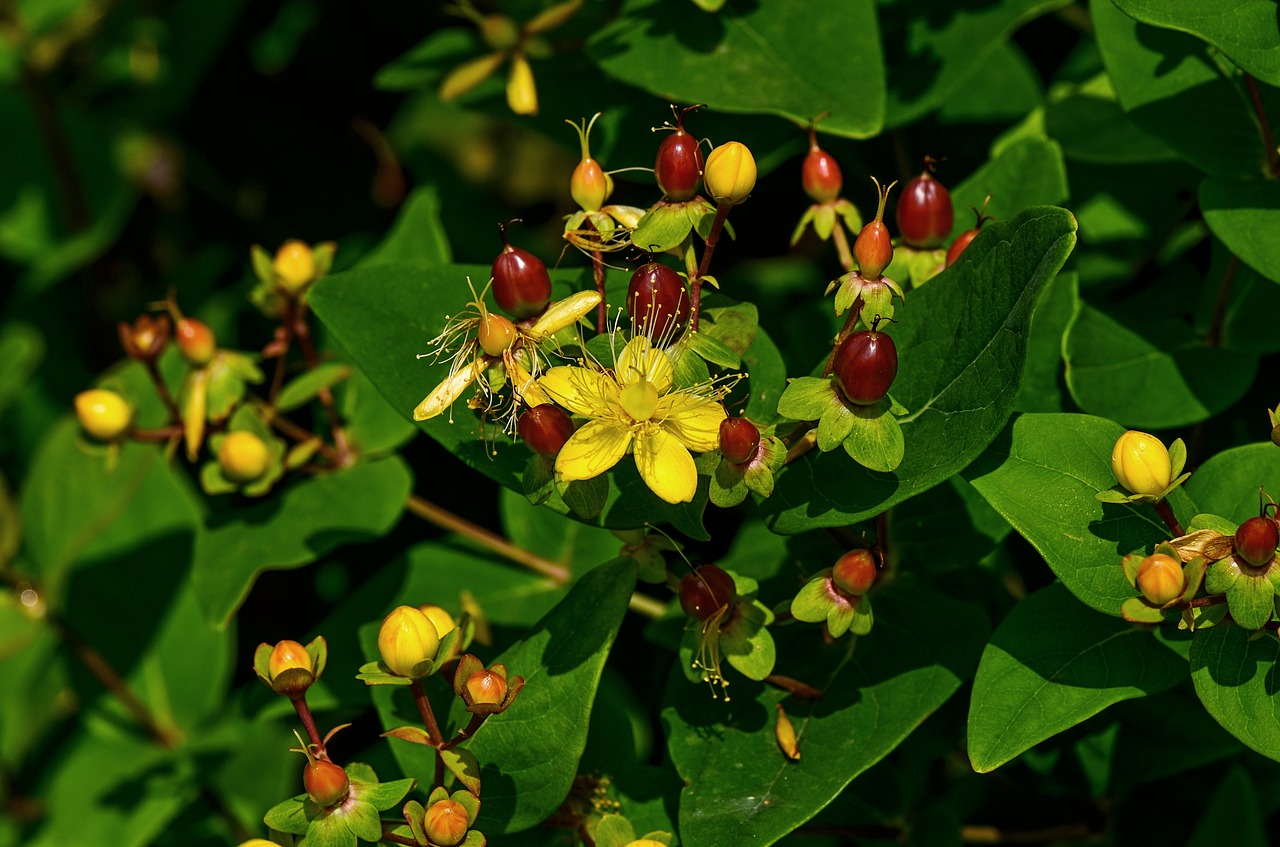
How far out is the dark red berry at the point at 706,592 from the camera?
105cm

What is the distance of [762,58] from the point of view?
4.70ft

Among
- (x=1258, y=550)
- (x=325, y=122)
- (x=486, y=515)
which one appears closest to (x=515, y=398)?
(x=1258, y=550)

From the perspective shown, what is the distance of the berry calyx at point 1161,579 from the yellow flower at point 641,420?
0.35 meters

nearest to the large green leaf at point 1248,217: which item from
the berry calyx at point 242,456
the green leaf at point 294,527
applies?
the green leaf at point 294,527

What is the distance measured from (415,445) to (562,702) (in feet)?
3.54

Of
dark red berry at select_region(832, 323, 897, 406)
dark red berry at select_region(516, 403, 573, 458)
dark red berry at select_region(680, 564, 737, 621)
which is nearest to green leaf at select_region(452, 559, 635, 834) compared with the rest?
dark red berry at select_region(680, 564, 737, 621)

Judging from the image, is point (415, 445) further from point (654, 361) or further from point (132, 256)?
point (654, 361)

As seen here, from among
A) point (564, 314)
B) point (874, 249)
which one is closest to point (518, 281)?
point (564, 314)

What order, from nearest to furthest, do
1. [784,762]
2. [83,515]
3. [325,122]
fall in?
[784,762] → [83,515] → [325,122]

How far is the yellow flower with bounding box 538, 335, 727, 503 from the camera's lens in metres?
0.95

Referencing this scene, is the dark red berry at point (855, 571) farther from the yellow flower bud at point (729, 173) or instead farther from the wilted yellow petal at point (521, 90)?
the wilted yellow petal at point (521, 90)

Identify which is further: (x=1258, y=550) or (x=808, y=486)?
(x=808, y=486)

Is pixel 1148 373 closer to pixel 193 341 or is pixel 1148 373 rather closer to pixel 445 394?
pixel 445 394

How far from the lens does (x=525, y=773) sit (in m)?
1.07
